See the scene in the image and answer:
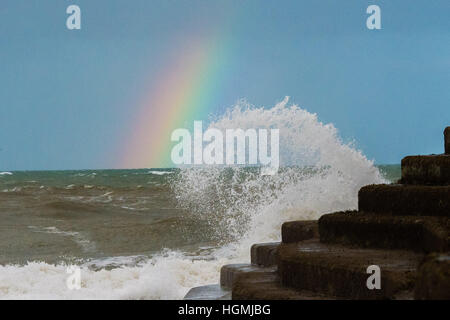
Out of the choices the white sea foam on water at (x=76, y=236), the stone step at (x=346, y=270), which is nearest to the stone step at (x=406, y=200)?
the stone step at (x=346, y=270)

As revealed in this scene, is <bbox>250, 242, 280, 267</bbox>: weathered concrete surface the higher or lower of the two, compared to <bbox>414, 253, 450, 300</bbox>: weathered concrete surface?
lower

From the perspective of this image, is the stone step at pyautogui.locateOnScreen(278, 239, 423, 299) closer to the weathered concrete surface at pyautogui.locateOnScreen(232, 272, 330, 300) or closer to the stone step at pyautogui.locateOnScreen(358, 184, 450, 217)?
the weathered concrete surface at pyautogui.locateOnScreen(232, 272, 330, 300)

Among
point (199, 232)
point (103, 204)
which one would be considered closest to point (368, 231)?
A: point (199, 232)

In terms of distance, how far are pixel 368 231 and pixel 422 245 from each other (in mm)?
498

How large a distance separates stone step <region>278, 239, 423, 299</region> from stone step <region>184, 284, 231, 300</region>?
869 mm

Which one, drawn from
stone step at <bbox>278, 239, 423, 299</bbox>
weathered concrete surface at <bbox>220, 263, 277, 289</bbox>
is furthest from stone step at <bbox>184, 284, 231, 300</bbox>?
stone step at <bbox>278, 239, 423, 299</bbox>

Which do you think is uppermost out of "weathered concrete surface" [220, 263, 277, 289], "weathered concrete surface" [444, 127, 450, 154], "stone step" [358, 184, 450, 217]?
"weathered concrete surface" [444, 127, 450, 154]

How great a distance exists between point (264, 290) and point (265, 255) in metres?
1.68

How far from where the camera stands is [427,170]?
5.85 m

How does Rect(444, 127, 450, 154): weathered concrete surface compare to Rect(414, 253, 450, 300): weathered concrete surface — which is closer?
Rect(414, 253, 450, 300): weathered concrete surface

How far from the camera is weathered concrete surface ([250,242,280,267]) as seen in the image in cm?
617

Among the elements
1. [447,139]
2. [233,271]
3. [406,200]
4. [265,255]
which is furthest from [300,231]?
[447,139]

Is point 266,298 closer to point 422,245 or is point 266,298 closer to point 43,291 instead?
point 422,245

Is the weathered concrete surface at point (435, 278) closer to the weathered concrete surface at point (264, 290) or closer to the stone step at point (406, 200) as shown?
the weathered concrete surface at point (264, 290)
